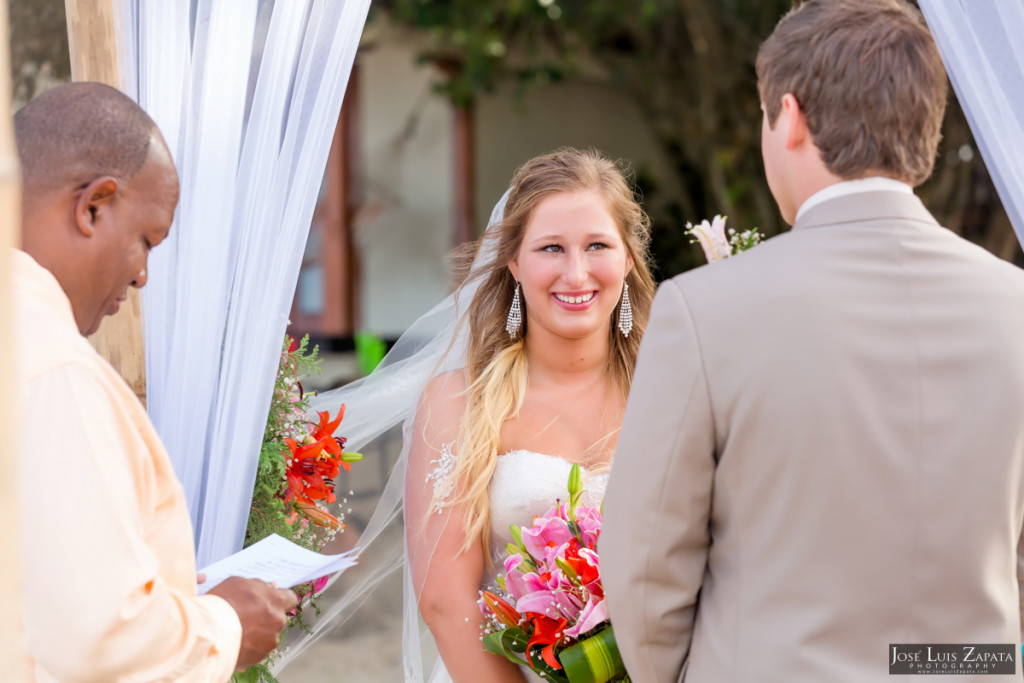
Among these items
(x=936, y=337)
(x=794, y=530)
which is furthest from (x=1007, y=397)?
(x=794, y=530)

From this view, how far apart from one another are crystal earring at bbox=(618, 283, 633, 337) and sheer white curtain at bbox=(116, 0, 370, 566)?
110 centimetres

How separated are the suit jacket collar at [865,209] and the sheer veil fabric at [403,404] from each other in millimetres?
1523

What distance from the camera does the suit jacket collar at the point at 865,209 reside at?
5.36 ft

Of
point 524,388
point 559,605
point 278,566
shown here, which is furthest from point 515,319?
point 278,566

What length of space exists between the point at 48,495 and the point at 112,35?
4.48ft

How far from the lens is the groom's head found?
160 cm

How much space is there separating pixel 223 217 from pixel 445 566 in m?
1.05

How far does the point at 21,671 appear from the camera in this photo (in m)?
0.94

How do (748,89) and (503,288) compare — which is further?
(748,89)

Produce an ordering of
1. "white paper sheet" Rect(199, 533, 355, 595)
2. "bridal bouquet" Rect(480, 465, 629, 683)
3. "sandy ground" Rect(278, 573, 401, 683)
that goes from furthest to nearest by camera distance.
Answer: "sandy ground" Rect(278, 573, 401, 683)
"bridal bouquet" Rect(480, 465, 629, 683)
"white paper sheet" Rect(199, 533, 355, 595)

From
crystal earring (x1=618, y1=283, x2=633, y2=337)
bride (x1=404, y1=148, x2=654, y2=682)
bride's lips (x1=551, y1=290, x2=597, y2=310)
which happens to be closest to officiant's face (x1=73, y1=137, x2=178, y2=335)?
bride (x1=404, y1=148, x2=654, y2=682)

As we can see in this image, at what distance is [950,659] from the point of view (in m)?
1.62

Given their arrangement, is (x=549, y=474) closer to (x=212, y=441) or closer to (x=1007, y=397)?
(x=212, y=441)

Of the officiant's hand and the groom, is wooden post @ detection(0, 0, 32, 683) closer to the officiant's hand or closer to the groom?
the officiant's hand
